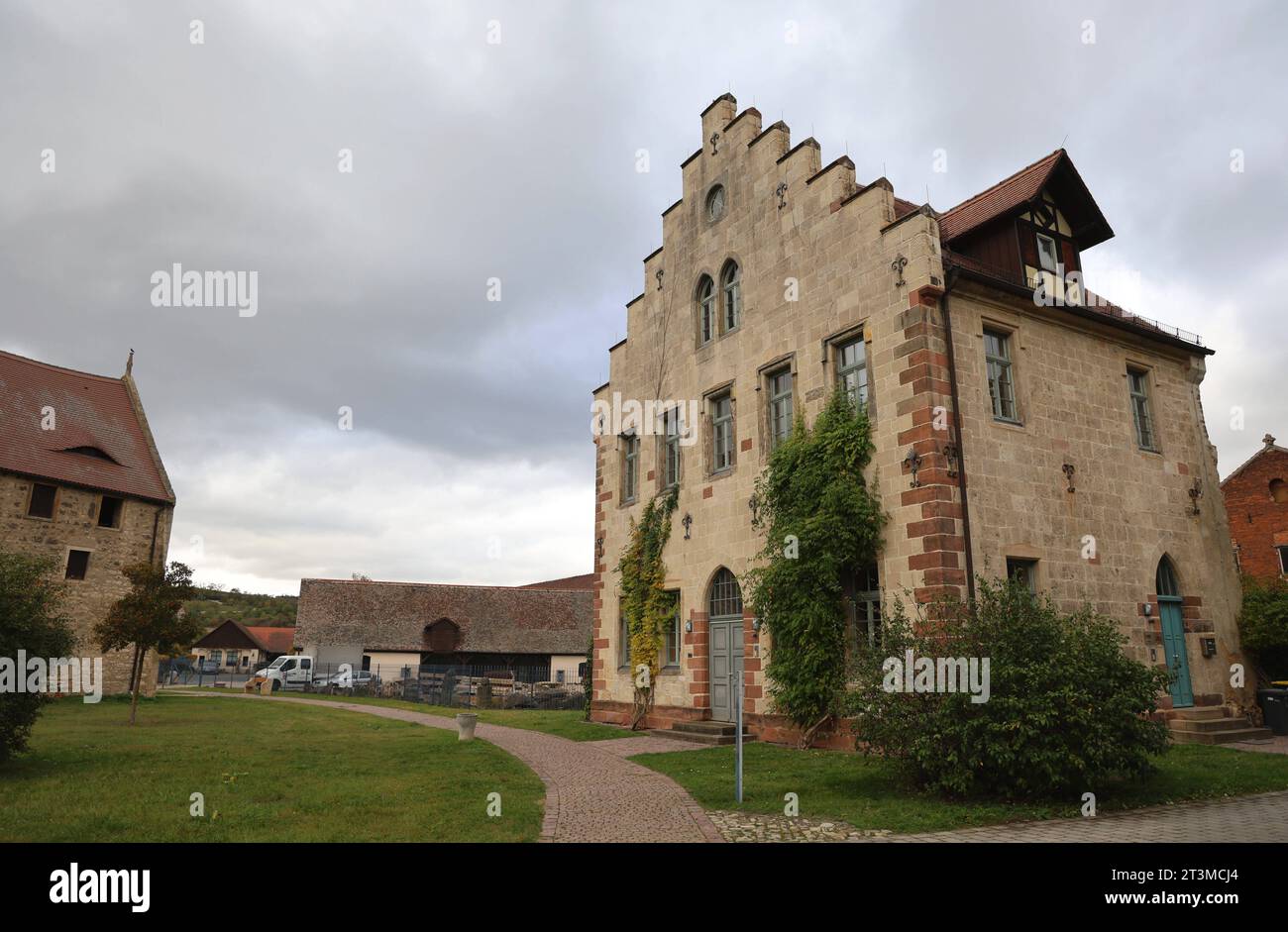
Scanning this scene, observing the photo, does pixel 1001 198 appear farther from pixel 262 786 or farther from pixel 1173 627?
pixel 262 786

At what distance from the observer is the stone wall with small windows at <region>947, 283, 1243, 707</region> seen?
13.6 m

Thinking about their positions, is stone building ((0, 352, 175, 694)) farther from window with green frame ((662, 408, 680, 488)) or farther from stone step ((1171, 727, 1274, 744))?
stone step ((1171, 727, 1274, 744))

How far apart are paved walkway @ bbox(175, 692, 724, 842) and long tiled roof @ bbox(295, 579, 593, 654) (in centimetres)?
3114

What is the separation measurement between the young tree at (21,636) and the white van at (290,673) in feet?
104

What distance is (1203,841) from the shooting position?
21.7 feet

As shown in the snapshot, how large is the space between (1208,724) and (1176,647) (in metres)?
1.63

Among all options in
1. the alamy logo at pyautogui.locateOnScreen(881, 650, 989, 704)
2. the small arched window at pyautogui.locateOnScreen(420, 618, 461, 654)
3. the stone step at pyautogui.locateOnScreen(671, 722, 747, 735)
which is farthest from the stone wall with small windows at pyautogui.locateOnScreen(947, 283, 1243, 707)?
the small arched window at pyautogui.locateOnScreen(420, 618, 461, 654)

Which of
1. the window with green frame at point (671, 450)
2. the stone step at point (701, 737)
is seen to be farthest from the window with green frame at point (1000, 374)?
the stone step at point (701, 737)

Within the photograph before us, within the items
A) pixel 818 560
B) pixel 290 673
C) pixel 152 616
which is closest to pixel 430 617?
pixel 290 673

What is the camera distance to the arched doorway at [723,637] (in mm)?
16516

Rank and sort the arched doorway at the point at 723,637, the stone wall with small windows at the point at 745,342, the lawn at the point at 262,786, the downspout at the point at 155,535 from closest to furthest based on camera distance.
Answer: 1. the lawn at the point at 262,786
2. the stone wall with small windows at the point at 745,342
3. the arched doorway at the point at 723,637
4. the downspout at the point at 155,535

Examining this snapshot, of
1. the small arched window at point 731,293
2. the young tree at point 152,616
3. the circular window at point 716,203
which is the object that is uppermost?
the circular window at point 716,203

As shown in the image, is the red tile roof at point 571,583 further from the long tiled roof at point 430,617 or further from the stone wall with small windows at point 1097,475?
the stone wall with small windows at point 1097,475

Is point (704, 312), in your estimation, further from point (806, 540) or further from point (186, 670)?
point (186, 670)
